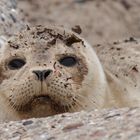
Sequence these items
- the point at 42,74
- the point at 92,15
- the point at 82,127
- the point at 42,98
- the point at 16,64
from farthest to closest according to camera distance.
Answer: the point at 92,15
the point at 16,64
the point at 42,98
the point at 42,74
the point at 82,127

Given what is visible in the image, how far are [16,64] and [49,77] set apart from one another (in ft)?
1.70

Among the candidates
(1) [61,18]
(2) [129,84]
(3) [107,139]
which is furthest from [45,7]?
(3) [107,139]

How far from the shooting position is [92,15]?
12477 mm

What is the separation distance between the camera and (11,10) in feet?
29.5

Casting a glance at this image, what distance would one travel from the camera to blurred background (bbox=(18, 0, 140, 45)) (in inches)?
471

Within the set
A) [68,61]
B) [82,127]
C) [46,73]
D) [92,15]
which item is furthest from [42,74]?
[92,15]

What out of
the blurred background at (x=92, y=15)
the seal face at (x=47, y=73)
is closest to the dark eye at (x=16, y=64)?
the seal face at (x=47, y=73)

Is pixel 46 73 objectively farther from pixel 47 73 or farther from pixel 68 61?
pixel 68 61

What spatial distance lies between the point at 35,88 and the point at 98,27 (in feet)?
23.3

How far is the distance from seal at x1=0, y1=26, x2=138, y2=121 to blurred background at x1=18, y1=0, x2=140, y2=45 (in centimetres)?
595

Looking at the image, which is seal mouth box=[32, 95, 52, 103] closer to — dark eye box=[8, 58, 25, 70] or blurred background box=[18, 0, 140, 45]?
dark eye box=[8, 58, 25, 70]

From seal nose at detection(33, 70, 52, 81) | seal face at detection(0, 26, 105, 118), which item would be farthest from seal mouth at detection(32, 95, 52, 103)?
seal nose at detection(33, 70, 52, 81)

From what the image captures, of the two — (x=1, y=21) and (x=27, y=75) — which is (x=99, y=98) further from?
(x=1, y=21)

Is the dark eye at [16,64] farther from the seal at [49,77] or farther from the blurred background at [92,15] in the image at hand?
the blurred background at [92,15]
